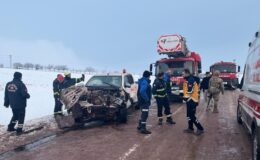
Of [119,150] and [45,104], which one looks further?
[45,104]

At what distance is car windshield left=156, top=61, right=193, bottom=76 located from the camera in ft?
51.0

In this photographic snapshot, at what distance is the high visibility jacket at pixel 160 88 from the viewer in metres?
9.61

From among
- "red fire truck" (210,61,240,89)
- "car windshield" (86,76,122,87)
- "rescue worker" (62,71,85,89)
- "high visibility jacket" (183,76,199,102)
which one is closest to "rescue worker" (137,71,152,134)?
"high visibility jacket" (183,76,199,102)

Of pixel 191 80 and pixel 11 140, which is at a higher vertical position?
pixel 191 80

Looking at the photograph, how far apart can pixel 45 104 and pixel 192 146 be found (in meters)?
10.2

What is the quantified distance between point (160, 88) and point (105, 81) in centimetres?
239

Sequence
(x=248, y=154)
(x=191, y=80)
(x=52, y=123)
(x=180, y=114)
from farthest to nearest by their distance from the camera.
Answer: (x=180, y=114), (x=52, y=123), (x=191, y=80), (x=248, y=154)

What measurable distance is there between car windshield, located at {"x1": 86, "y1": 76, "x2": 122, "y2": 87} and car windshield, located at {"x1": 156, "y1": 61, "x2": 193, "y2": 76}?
542 centimetres

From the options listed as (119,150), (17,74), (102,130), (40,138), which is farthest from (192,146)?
(17,74)

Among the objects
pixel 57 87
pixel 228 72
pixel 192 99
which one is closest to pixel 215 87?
pixel 192 99

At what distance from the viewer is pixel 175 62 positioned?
15906mm

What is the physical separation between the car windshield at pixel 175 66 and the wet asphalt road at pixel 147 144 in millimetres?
6156

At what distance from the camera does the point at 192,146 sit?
696 cm

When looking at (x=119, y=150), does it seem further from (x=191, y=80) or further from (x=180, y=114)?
(x=180, y=114)
